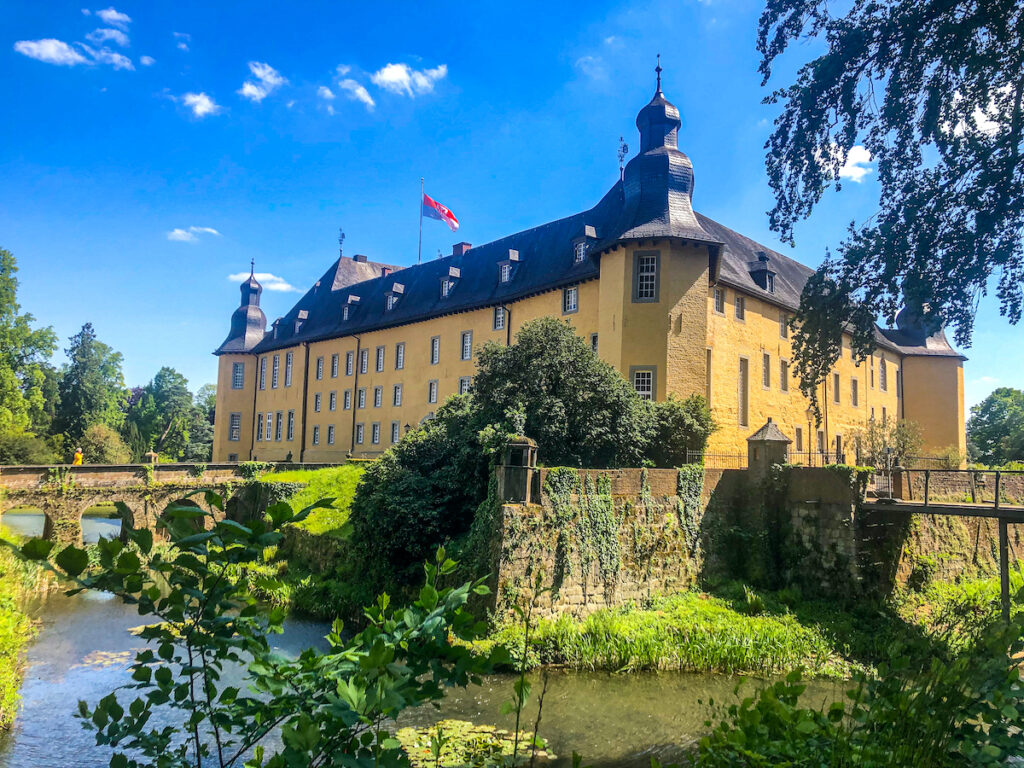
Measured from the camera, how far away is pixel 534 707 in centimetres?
1183

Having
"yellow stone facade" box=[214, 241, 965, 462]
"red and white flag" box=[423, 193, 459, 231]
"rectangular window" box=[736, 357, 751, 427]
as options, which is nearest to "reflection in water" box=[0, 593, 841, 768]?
"yellow stone facade" box=[214, 241, 965, 462]

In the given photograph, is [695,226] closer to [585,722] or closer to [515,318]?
[515,318]

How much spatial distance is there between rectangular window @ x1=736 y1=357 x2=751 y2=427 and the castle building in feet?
0.26

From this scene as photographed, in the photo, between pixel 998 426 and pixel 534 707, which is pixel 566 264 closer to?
pixel 534 707

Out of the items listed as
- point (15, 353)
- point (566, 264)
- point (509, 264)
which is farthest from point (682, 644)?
point (15, 353)

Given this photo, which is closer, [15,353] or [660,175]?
[660,175]

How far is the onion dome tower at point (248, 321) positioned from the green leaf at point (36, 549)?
49263 millimetres

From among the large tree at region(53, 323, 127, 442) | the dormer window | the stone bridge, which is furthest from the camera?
the large tree at region(53, 323, 127, 442)

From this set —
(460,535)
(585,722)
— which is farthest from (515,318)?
(585,722)

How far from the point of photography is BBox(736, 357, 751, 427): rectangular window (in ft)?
86.2

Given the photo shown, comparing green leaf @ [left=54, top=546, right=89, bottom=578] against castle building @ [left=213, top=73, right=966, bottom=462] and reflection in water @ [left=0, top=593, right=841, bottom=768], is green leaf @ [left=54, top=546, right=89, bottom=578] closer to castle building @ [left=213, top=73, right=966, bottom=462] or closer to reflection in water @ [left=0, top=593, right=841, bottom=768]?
reflection in water @ [left=0, top=593, right=841, bottom=768]

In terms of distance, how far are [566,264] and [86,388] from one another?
43.5 m

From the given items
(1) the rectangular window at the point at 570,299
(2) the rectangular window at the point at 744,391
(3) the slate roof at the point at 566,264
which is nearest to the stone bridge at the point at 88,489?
A: (3) the slate roof at the point at 566,264

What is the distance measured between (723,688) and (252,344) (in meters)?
42.8
